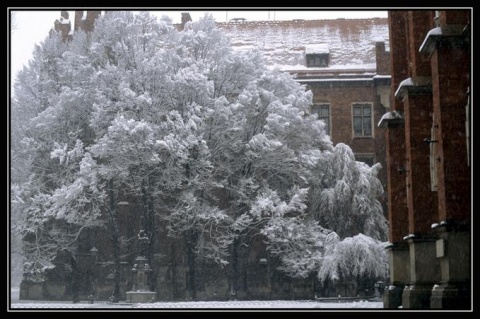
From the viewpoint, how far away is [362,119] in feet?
114

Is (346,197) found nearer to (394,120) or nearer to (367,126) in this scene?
(367,126)

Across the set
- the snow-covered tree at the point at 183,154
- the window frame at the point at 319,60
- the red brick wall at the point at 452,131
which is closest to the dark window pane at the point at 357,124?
the window frame at the point at 319,60

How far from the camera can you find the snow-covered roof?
3612 cm

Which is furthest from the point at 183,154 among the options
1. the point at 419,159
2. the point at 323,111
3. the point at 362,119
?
the point at 419,159

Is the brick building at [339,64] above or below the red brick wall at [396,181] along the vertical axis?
above

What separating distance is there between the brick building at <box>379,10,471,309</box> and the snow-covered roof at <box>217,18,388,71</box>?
17.4 metres

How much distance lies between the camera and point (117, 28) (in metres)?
30.5

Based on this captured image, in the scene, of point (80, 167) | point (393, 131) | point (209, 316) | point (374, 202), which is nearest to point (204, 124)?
point (80, 167)

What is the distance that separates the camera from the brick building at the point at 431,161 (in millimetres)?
12266

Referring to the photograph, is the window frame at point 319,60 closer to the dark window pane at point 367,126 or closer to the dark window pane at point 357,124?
the dark window pane at point 357,124

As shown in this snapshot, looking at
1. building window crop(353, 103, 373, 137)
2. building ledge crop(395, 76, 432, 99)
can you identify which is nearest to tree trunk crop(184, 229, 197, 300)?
building window crop(353, 103, 373, 137)

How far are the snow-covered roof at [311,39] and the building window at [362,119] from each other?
6.50 feet

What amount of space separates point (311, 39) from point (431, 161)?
22.8 metres

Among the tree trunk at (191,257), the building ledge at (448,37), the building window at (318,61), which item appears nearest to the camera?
the building ledge at (448,37)
